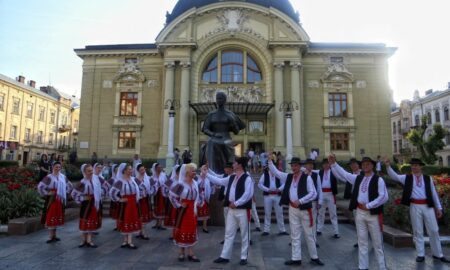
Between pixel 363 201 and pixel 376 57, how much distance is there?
29193mm

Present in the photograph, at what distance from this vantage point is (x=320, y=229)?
925 cm

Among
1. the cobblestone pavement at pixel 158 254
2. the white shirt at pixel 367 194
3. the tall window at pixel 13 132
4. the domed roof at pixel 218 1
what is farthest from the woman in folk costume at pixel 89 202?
the tall window at pixel 13 132

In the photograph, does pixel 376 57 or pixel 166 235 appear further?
pixel 376 57

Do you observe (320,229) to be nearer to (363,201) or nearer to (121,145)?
(363,201)

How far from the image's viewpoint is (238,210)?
638cm

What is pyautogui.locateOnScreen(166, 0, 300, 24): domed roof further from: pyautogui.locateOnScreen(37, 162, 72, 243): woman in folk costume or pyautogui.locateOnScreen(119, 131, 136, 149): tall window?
pyautogui.locateOnScreen(37, 162, 72, 243): woman in folk costume

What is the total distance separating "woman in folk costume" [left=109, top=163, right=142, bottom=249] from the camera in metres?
7.38

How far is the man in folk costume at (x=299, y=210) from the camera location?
6305 mm

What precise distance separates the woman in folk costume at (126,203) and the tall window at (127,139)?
2427 centimetres

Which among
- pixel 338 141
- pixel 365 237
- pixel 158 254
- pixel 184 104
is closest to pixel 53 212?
pixel 158 254

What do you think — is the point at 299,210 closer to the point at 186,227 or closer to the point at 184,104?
the point at 186,227

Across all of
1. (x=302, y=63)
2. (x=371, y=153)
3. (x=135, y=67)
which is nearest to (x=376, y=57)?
(x=302, y=63)

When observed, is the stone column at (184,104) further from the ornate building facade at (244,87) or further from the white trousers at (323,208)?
the white trousers at (323,208)

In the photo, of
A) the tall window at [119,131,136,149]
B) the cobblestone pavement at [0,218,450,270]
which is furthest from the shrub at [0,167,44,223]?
the tall window at [119,131,136,149]
